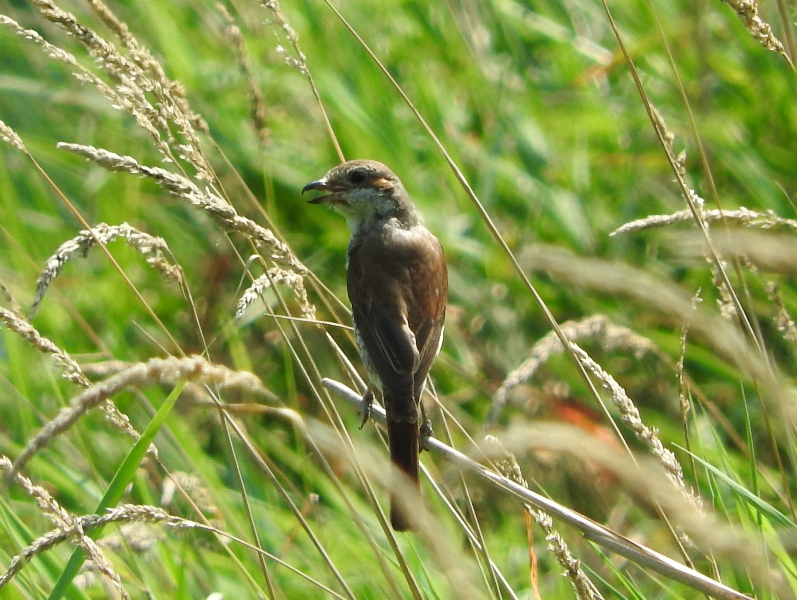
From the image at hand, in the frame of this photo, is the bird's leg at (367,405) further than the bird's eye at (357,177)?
No

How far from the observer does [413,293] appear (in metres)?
3.79

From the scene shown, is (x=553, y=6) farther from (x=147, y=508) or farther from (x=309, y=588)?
(x=147, y=508)

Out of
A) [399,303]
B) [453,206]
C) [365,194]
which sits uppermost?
[365,194]

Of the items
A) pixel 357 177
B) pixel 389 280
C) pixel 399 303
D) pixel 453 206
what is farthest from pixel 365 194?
pixel 453 206

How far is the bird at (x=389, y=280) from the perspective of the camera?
3.39 m

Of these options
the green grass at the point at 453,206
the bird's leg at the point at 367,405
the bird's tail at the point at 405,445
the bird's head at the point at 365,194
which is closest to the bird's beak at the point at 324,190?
the bird's head at the point at 365,194

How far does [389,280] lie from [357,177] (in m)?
0.40

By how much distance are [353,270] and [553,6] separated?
2.03 metres

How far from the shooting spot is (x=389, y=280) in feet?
12.5

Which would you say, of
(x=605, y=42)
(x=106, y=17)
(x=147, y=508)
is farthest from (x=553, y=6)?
(x=147, y=508)

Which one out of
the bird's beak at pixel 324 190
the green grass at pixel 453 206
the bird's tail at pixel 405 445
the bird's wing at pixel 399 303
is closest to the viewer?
the bird's tail at pixel 405 445

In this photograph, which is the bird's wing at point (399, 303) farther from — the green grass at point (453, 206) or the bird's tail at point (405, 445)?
the green grass at point (453, 206)

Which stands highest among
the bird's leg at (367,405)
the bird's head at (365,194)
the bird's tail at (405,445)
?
the bird's head at (365,194)

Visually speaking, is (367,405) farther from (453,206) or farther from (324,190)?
(453,206)
